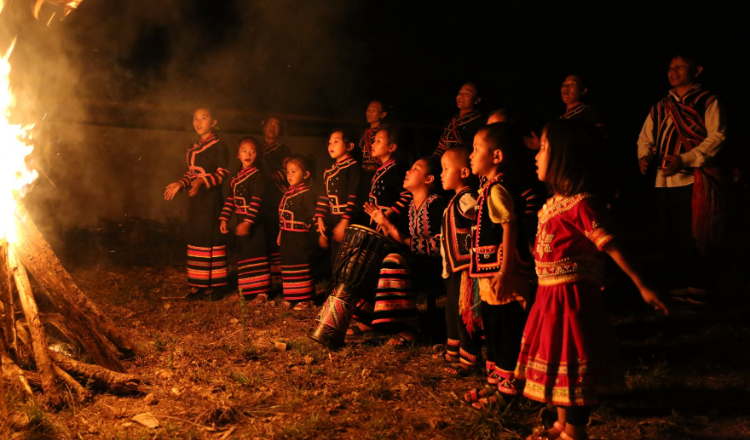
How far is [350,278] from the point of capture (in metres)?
4.02

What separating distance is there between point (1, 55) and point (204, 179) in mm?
2578

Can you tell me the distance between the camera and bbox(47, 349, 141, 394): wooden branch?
10.4 ft

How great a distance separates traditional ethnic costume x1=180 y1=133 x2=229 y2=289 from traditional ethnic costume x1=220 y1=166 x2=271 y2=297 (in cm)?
25

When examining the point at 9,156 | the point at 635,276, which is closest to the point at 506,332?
the point at 635,276

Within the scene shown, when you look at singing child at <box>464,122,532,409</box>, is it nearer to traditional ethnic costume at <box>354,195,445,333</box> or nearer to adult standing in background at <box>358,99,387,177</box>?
traditional ethnic costume at <box>354,195,445,333</box>

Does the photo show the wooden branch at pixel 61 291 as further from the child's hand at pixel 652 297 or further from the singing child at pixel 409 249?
the child's hand at pixel 652 297

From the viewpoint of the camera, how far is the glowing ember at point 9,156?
3309 millimetres

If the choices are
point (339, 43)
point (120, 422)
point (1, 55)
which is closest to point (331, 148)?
point (1, 55)

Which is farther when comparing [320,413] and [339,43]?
[339,43]

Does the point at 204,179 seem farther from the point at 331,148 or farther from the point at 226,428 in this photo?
the point at 226,428

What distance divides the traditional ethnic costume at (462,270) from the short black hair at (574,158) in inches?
35.7

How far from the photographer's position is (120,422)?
2.88m

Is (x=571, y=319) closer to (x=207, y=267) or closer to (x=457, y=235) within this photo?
(x=457, y=235)

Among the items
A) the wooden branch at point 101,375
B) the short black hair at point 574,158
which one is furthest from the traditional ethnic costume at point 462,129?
the wooden branch at point 101,375
